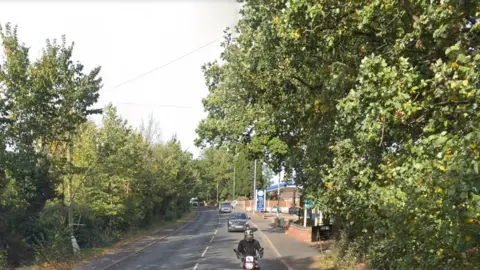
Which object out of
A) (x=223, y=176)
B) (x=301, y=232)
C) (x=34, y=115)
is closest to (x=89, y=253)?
(x=34, y=115)

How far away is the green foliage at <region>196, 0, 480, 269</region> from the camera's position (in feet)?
15.2

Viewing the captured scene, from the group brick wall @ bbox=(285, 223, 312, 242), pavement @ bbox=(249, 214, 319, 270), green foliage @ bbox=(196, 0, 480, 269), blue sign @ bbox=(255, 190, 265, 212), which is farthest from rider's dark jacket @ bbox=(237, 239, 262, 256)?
blue sign @ bbox=(255, 190, 265, 212)

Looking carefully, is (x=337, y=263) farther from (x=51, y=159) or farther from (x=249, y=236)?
(x=51, y=159)

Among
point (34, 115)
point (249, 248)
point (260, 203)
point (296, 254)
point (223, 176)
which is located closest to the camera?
point (249, 248)

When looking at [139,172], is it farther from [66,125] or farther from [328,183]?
[328,183]

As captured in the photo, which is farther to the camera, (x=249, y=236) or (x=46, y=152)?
(x=46, y=152)

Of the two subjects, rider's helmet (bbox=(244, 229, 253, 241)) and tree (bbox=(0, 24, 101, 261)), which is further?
tree (bbox=(0, 24, 101, 261))

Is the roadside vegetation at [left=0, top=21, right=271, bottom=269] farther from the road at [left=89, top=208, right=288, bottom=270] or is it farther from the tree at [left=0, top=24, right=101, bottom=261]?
the road at [left=89, top=208, right=288, bottom=270]

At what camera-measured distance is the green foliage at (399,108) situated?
182 inches

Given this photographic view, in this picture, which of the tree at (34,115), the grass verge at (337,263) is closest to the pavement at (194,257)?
the grass verge at (337,263)

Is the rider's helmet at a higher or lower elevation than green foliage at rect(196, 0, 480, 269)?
lower

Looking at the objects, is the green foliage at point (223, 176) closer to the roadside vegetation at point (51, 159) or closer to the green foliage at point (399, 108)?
the roadside vegetation at point (51, 159)

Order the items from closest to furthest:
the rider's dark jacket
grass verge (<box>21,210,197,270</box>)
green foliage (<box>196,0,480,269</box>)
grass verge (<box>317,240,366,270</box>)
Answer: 1. green foliage (<box>196,0,480,269</box>)
2. the rider's dark jacket
3. grass verge (<box>317,240,366,270</box>)
4. grass verge (<box>21,210,197,270</box>)

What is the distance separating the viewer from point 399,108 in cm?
553
